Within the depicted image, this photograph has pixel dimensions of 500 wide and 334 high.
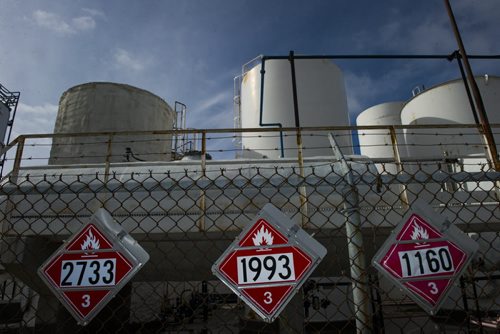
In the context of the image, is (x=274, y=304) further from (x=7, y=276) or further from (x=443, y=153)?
(x=443, y=153)

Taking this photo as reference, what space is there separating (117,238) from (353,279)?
4.02 feet

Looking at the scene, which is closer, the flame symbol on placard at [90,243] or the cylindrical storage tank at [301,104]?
the flame symbol on placard at [90,243]

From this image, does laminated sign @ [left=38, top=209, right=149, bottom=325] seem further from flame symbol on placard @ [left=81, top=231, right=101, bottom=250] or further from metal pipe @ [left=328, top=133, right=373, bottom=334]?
metal pipe @ [left=328, top=133, right=373, bottom=334]

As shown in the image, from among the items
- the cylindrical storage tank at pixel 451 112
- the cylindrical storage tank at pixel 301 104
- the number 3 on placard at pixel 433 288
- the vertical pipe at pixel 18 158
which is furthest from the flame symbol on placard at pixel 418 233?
the cylindrical storage tank at pixel 301 104

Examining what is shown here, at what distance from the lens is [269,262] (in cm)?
172

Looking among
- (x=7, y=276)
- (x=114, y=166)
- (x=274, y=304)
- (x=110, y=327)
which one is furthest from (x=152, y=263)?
(x=274, y=304)

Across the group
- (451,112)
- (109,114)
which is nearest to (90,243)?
(451,112)

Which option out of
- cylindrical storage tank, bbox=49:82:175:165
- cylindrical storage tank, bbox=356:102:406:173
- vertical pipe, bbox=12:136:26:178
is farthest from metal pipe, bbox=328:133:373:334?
cylindrical storage tank, bbox=356:102:406:173

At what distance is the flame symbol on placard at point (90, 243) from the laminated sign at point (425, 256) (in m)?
1.42

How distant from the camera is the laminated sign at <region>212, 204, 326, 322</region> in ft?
5.46

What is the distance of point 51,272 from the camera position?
5.83 feet

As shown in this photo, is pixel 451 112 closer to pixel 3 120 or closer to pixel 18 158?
pixel 18 158

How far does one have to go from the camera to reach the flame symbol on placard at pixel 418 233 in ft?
5.89

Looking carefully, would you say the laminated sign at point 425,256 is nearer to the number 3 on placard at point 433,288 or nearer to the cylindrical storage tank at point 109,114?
the number 3 on placard at point 433,288
